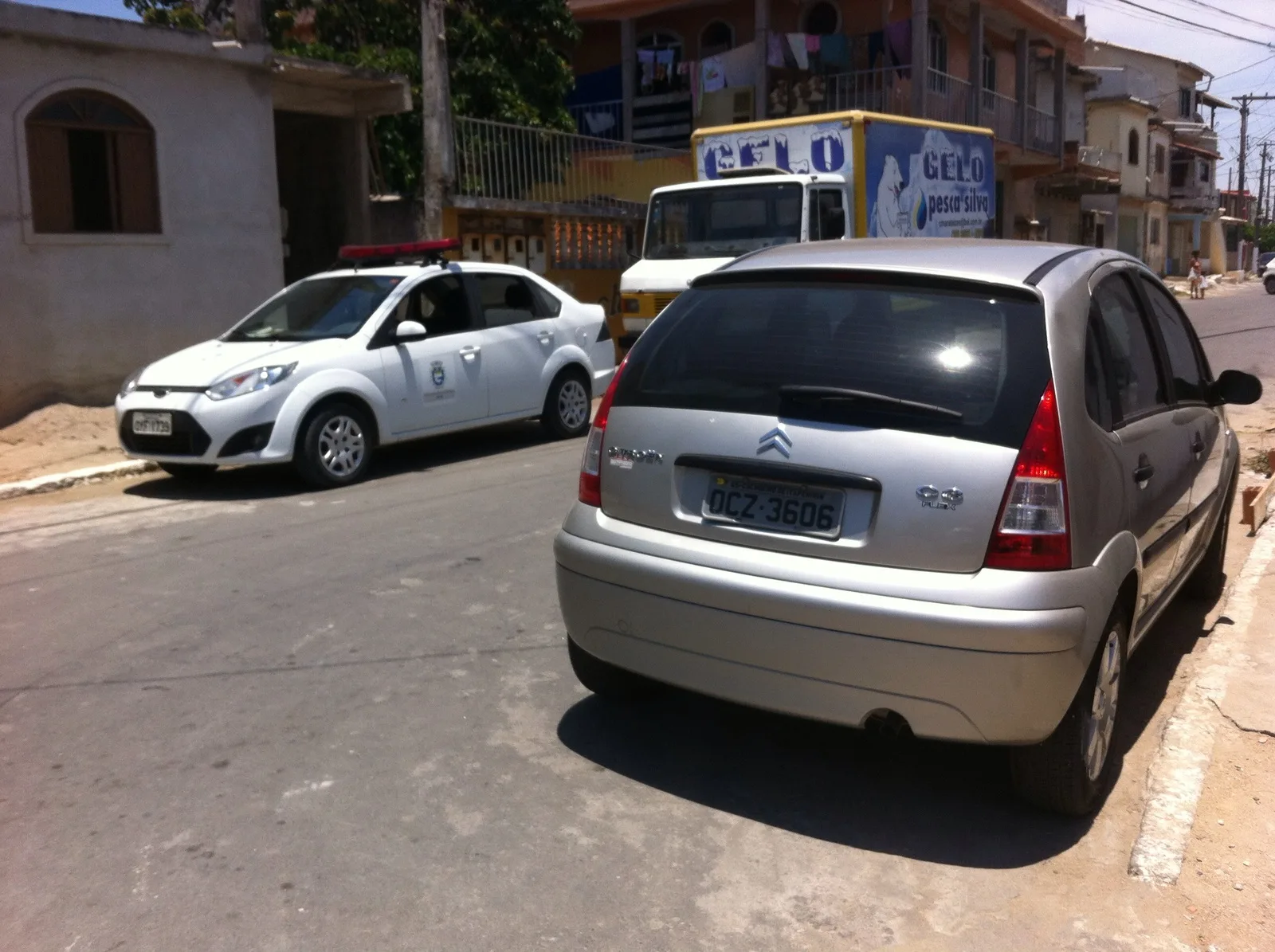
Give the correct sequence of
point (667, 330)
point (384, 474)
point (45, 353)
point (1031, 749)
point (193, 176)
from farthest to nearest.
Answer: point (193, 176), point (45, 353), point (384, 474), point (667, 330), point (1031, 749)

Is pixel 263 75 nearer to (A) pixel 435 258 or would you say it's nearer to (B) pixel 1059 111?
(A) pixel 435 258

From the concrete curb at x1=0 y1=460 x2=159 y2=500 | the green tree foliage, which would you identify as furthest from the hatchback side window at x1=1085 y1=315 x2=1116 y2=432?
the green tree foliage

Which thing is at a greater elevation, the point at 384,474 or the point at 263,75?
the point at 263,75

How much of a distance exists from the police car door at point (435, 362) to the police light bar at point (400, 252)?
0.30 m

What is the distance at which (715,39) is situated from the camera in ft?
88.0

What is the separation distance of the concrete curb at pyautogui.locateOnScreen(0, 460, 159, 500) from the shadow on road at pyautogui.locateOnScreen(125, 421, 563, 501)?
0.36m

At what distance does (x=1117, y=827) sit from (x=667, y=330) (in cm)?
216

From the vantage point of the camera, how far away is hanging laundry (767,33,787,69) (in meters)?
23.9

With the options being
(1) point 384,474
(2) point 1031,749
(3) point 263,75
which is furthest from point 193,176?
(2) point 1031,749

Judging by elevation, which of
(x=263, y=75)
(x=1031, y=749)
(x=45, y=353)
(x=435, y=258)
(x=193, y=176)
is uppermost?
(x=263, y=75)

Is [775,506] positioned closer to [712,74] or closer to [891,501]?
[891,501]

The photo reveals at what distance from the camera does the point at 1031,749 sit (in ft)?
12.1

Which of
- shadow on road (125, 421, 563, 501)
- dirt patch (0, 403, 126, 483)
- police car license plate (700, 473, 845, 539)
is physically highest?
police car license plate (700, 473, 845, 539)

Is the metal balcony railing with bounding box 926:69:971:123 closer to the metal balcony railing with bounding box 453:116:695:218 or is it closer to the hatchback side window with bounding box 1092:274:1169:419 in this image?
the metal balcony railing with bounding box 453:116:695:218
